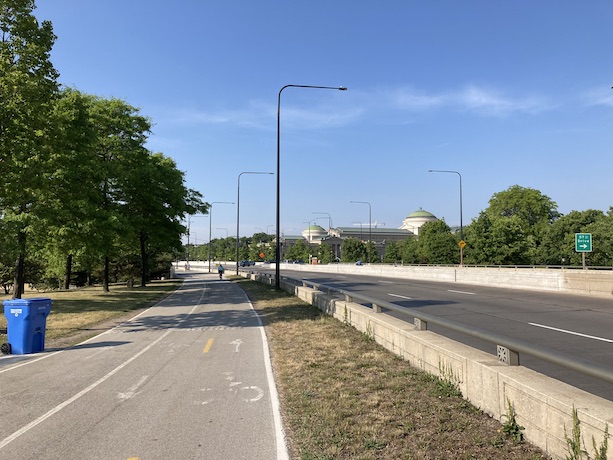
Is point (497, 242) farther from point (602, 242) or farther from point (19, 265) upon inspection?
point (19, 265)

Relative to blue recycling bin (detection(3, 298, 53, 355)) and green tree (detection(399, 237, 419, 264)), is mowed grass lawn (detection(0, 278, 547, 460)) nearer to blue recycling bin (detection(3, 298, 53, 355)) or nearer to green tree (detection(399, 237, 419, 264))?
blue recycling bin (detection(3, 298, 53, 355))

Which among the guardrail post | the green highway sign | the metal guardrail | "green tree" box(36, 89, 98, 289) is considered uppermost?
"green tree" box(36, 89, 98, 289)

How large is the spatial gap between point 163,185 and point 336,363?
28505 mm

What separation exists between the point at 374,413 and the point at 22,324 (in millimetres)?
8683

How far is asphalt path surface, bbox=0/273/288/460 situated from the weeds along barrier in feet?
7.61

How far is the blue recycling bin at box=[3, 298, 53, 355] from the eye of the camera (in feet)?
33.1

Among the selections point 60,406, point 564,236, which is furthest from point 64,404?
point 564,236

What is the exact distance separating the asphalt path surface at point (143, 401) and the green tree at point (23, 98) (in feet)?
21.8

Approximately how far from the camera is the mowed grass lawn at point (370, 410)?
4.30 metres

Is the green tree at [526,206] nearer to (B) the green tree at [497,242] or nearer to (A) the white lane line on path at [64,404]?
(B) the green tree at [497,242]

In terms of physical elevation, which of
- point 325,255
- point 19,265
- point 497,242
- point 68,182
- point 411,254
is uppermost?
point 68,182

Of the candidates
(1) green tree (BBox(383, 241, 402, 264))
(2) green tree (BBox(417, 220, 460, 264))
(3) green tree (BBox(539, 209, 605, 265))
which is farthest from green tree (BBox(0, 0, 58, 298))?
(1) green tree (BBox(383, 241, 402, 264))

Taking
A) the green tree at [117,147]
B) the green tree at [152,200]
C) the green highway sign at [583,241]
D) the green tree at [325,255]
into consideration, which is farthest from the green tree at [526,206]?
the green tree at [117,147]

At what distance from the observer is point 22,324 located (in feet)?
33.3
